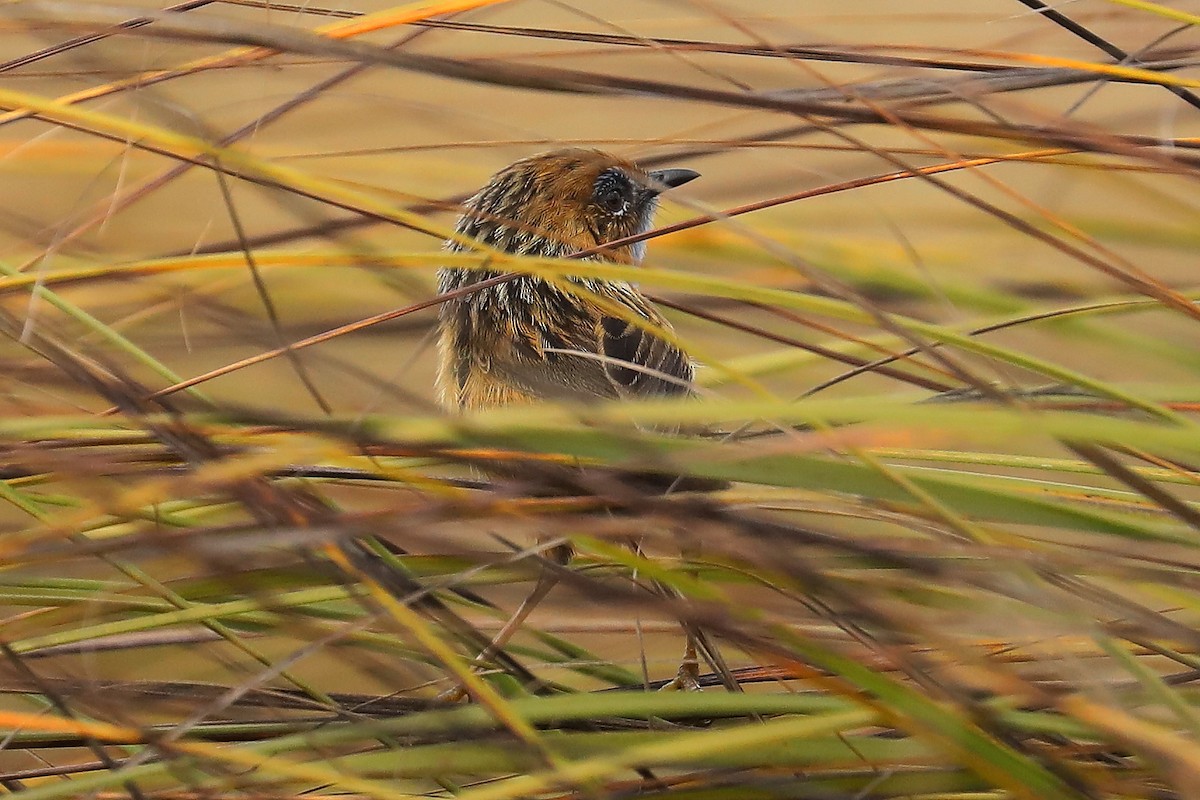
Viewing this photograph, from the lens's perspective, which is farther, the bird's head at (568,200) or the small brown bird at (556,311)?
the bird's head at (568,200)

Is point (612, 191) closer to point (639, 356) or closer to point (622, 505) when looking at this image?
point (639, 356)

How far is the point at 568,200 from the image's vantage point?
2512 millimetres

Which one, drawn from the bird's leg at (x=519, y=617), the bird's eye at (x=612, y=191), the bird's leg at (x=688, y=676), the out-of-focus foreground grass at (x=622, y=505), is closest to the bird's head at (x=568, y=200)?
the bird's eye at (x=612, y=191)

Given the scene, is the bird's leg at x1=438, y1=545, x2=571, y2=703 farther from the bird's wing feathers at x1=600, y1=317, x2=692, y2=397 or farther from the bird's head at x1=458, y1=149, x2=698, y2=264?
the bird's head at x1=458, y1=149, x2=698, y2=264

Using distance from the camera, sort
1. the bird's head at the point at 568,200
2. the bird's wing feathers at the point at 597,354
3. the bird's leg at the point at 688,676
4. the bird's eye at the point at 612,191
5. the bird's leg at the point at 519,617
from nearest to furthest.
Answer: the bird's leg at the point at 519,617 < the bird's leg at the point at 688,676 < the bird's wing feathers at the point at 597,354 < the bird's head at the point at 568,200 < the bird's eye at the point at 612,191

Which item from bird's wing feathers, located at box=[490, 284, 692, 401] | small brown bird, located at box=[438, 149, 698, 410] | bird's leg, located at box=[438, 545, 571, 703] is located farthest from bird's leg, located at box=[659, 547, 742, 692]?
bird's wing feathers, located at box=[490, 284, 692, 401]

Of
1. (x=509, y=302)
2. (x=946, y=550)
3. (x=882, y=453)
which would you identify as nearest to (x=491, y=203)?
(x=509, y=302)

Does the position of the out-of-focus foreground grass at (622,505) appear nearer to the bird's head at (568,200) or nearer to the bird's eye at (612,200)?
the bird's head at (568,200)

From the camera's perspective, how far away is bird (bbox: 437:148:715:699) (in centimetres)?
175

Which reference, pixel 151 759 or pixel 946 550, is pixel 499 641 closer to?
pixel 151 759

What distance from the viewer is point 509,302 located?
2.09 m

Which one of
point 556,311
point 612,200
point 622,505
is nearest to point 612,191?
point 612,200

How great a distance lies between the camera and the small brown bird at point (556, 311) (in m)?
1.81

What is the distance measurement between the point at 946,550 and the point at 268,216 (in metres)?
2.81
